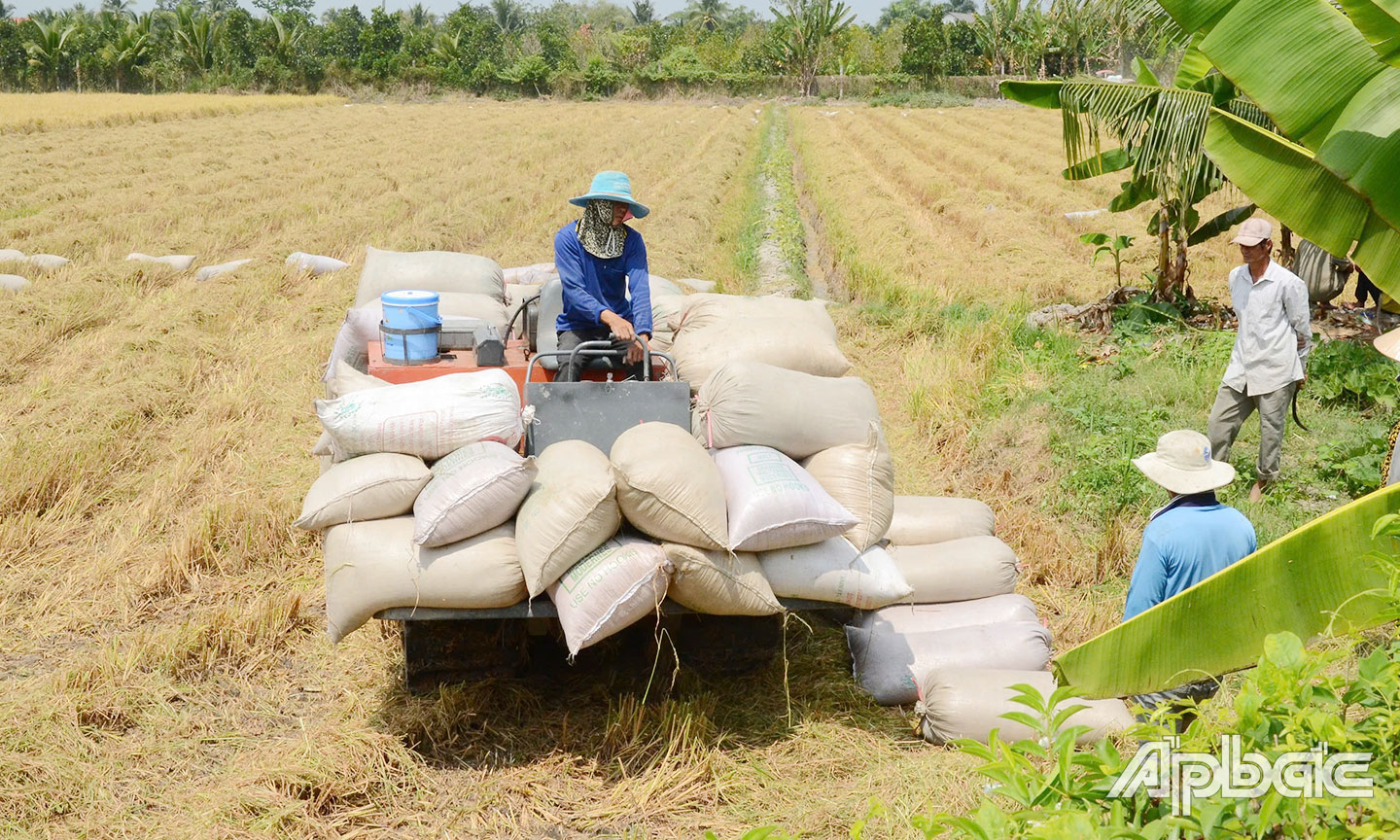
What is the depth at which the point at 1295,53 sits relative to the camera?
2.95 metres

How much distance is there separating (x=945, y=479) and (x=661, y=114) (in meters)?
36.3

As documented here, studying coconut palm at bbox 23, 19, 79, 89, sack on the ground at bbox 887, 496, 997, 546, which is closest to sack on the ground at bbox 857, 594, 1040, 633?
sack on the ground at bbox 887, 496, 997, 546

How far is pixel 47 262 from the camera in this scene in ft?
36.2

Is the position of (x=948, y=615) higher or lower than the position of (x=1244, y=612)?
lower

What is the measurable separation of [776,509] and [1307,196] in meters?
1.83

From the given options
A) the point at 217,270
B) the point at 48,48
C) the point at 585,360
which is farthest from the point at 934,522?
the point at 48,48

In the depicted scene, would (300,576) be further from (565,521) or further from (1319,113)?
(1319,113)

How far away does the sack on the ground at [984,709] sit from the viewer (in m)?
3.69

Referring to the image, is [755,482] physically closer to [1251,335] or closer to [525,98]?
[1251,335]

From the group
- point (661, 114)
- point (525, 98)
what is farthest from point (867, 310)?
point (525, 98)

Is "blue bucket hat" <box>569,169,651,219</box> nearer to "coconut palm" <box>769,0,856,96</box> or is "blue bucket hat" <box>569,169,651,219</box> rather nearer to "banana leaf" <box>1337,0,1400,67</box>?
"banana leaf" <box>1337,0,1400,67</box>

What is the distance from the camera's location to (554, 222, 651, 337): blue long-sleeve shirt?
17.0ft

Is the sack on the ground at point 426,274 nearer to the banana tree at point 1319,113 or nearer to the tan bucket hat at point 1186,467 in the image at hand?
the tan bucket hat at point 1186,467

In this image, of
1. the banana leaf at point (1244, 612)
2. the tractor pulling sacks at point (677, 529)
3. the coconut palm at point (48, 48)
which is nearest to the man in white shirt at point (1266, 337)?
the tractor pulling sacks at point (677, 529)
